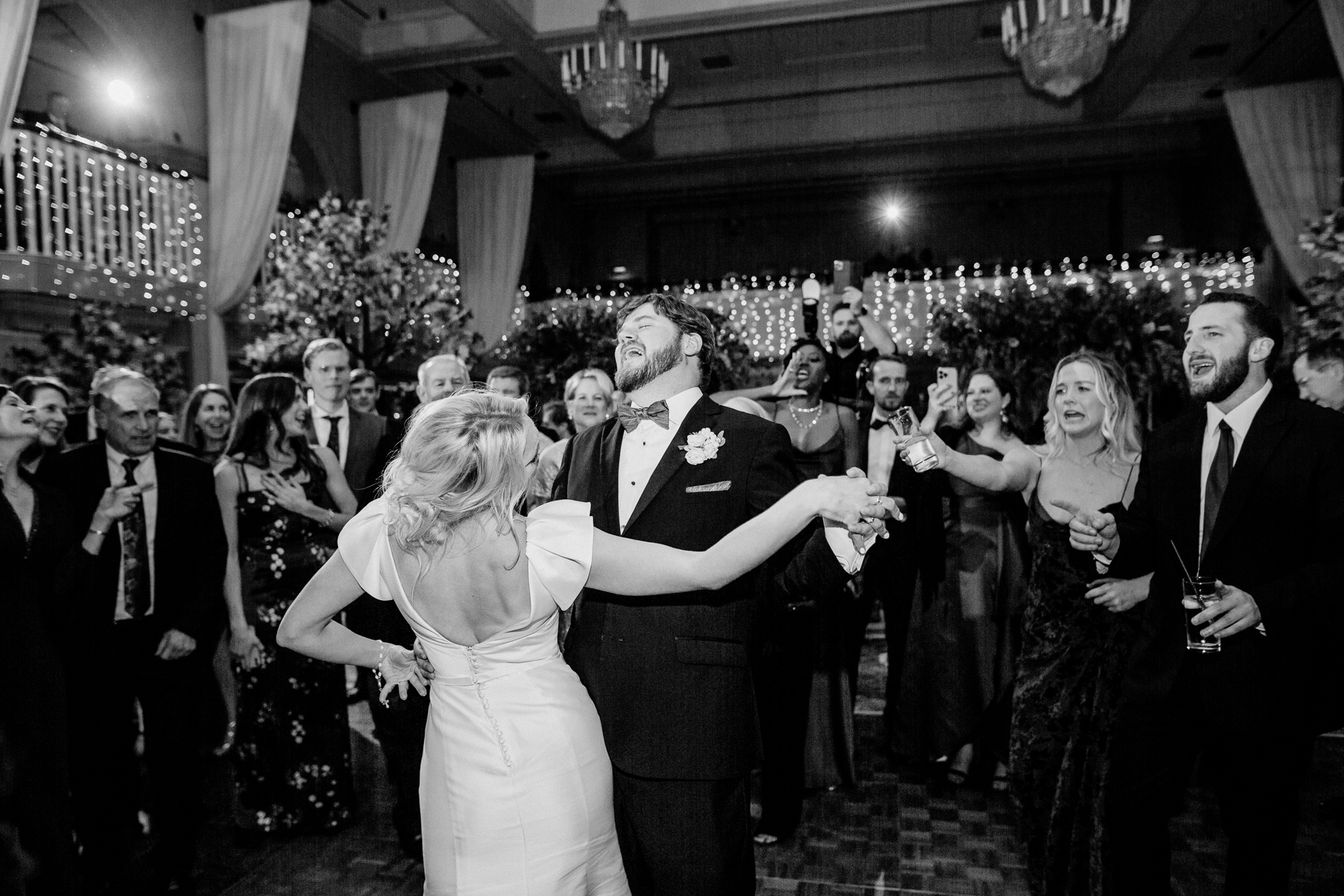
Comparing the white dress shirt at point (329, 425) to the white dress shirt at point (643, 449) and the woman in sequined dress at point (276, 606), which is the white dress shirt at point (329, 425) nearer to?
the woman in sequined dress at point (276, 606)

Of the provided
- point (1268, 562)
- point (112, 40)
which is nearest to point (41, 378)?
point (1268, 562)

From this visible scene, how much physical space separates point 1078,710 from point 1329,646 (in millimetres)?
696

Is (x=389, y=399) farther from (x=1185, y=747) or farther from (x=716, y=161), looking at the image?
(x=716, y=161)

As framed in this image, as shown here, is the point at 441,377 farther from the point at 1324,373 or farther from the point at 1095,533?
the point at 1324,373

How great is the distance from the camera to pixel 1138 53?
1050 cm

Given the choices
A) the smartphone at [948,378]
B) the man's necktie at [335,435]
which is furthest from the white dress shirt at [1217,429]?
the man's necktie at [335,435]

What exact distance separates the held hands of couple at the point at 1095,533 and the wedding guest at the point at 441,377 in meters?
2.48

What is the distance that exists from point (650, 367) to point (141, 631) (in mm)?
1964

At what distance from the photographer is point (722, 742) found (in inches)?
79.7

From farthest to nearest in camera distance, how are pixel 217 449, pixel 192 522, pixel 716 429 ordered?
pixel 217 449
pixel 192 522
pixel 716 429

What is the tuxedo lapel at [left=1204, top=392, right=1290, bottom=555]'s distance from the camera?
7.41 feet

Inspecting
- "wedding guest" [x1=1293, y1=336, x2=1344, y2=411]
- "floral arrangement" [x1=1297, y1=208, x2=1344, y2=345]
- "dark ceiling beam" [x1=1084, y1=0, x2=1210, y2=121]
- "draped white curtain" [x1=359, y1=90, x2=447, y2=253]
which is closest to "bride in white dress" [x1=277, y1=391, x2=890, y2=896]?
"wedding guest" [x1=1293, y1=336, x2=1344, y2=411]

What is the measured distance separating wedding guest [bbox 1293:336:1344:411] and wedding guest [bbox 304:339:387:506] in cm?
388

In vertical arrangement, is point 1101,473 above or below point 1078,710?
above
